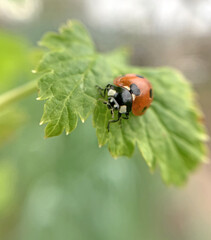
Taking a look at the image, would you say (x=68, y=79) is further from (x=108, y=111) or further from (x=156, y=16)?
(x=156, y=16)

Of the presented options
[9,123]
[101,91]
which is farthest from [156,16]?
[101,91]

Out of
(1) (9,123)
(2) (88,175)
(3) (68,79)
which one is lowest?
(2) (88,175)

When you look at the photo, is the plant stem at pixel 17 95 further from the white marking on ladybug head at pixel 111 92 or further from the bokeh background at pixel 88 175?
the bokeh background at pixel 88 175

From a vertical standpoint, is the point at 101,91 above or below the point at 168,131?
above

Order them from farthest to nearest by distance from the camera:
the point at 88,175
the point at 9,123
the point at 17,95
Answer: the point at 88,175 → the point at 9,123 → the point at 17,95

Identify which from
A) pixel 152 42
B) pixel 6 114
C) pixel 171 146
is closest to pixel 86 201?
pixel 6 114

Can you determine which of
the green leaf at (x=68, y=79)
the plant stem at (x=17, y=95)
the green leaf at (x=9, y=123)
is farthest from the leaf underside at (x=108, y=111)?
the green leaf at (x=9, y=123)

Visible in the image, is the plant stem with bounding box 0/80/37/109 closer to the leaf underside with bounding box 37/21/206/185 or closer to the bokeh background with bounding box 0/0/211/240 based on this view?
the leaf underside with bounding box 37/21/206/185
